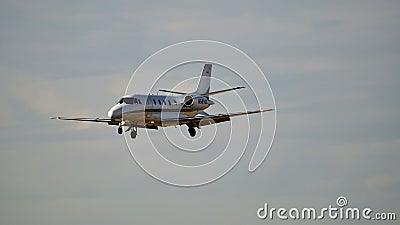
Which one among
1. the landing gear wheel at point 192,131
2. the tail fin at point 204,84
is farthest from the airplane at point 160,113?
the tail fin at point 204,84

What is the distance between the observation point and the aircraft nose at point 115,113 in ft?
230

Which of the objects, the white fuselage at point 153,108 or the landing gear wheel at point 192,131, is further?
the landing gear wheel at point 192,131

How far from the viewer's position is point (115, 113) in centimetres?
7012

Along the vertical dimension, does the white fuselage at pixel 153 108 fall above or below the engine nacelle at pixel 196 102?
below

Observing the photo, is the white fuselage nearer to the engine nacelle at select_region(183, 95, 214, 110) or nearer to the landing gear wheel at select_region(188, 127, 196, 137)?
the engine nacelle at select_region(183, 95, 214, 110)

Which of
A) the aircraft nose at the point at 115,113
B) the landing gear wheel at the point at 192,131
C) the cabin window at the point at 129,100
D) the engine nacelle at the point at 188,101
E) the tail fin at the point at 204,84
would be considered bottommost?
the aircraft nose at the point at 115,113

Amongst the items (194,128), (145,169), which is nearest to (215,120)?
(194,128)

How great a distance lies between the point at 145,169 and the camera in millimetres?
Answer: 67125

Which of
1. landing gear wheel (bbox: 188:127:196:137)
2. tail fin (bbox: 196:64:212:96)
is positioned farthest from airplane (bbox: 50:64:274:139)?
tail fin (bbox: 196:64:212:96)

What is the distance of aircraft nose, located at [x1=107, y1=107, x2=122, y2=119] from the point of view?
70000 mm

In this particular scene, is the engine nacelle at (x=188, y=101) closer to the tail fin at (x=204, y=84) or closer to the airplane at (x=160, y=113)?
the airplane at (x=160, y=113)

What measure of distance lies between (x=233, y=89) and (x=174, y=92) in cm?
656

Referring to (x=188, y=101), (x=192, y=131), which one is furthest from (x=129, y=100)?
(x=188, y=101)

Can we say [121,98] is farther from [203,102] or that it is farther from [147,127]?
[203,102]
